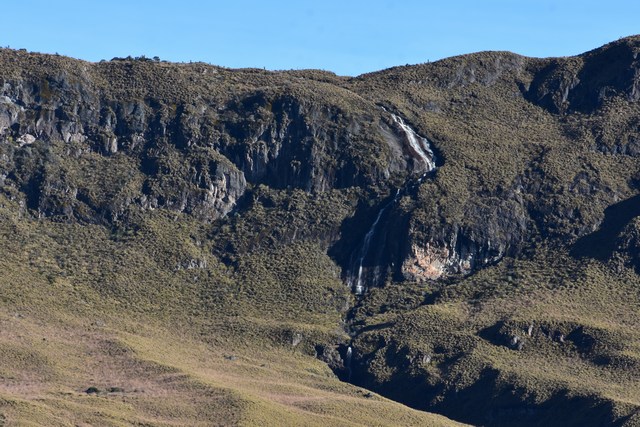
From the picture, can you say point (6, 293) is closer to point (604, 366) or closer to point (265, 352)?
point (265, 352)

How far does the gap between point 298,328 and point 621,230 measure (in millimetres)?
40075

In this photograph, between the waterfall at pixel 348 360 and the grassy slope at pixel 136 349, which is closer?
the grassy slope at pixel 136 349

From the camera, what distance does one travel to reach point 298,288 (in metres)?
192

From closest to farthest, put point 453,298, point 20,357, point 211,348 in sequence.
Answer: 1. point 20,357
2. point 211,348
3. point 453,298

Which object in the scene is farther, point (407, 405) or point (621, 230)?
point (621, 230)

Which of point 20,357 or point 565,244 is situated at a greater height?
point 565,244

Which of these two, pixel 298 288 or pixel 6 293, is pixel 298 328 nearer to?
pixel 298 288

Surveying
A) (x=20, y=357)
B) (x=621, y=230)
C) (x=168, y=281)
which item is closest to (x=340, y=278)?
(x=168, y=281)

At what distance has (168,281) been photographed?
7554 inches

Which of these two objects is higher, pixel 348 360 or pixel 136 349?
pixel 348 360

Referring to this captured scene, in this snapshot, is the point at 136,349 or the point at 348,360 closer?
the point at 136,349

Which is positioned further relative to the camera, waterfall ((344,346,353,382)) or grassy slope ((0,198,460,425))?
waterfall ((344,346,353,382))

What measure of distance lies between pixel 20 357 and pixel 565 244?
67.5 meters

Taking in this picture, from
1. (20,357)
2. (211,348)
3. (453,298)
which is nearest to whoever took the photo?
(20,357)
